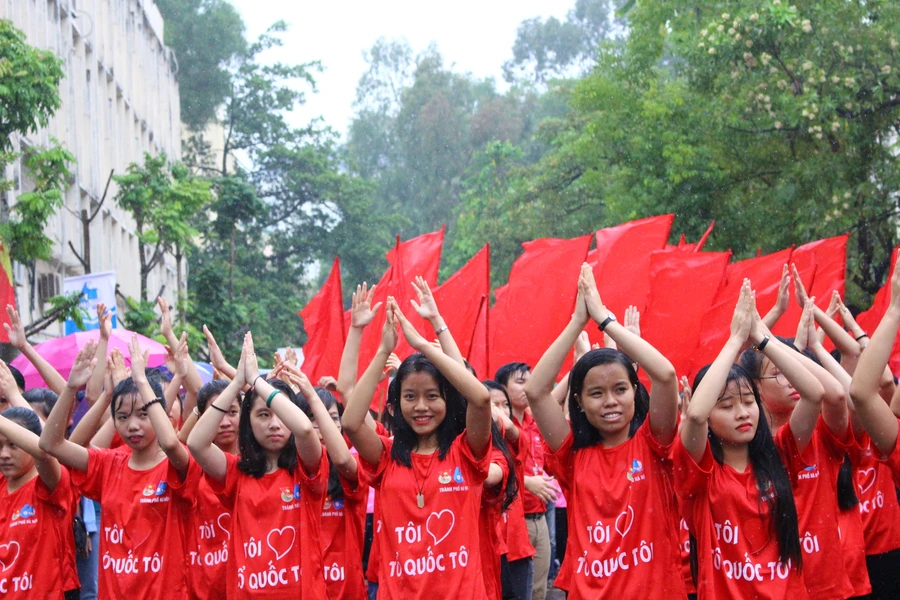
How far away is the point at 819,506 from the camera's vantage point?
5.02m

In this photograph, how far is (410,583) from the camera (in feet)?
15.9

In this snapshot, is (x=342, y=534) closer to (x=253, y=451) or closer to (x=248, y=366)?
(x=253, y=451)

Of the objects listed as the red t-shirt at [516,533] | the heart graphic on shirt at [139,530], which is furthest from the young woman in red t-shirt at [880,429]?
the heart graphic on shirt at [139,530]

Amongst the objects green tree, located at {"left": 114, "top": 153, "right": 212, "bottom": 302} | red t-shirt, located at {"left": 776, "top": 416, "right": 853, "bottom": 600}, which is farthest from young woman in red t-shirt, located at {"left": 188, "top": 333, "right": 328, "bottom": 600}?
green tree, located at {"left": 114, "top": 153, "right": 212, "bottom": 302}

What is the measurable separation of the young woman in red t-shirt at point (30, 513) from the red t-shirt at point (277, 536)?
106 centimetres

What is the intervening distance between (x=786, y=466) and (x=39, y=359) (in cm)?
389

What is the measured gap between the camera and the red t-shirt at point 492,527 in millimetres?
5133

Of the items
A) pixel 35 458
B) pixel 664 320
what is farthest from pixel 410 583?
pixel 664 320

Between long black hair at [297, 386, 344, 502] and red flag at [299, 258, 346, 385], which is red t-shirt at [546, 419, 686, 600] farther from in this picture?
red flag at [299, 258, 346, 385]

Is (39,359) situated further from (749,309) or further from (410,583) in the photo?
(749,309)

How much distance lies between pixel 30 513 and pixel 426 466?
2.14m

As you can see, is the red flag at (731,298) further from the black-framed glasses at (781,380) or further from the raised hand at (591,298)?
the raised hand at (591,298)

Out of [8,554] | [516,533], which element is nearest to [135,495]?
[8,554]

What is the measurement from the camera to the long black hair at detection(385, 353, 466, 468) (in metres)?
5.02
